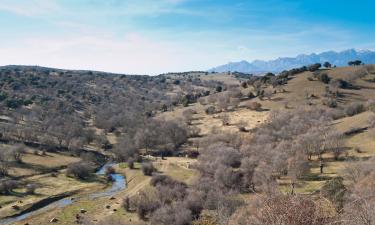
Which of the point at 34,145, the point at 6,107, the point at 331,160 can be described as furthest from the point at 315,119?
the point at 6,107

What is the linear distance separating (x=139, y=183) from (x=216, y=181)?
2102 cm

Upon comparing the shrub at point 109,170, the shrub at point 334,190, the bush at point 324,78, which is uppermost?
the bush at point 324,78

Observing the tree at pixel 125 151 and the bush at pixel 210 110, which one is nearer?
the tree at pixel 125 151

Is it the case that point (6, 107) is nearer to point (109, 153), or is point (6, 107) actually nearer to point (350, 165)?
point (109, 153)

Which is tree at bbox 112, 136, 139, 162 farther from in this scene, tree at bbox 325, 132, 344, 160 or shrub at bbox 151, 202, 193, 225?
tree at bbox 325, 132, 344, 160

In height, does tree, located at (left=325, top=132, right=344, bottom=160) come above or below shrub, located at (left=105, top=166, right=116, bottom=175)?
above

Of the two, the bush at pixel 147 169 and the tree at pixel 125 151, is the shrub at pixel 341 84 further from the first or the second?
the bush at pixel 147 169

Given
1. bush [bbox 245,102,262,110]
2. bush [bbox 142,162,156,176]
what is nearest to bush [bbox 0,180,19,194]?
bush [bbox 142,162,156,176]

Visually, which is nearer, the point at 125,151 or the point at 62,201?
the point at 62,201

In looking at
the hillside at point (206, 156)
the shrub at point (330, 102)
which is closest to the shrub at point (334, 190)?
the hillside at point (206, 156)

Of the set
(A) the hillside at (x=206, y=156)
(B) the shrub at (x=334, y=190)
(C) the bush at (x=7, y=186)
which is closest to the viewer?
(B) the shrub at (x=334, y=190)

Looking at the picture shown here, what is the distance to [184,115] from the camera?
15025 centimetres

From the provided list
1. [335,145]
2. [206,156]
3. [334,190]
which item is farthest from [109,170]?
[334,190]

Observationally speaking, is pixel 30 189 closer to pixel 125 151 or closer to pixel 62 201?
pixel 62 201
